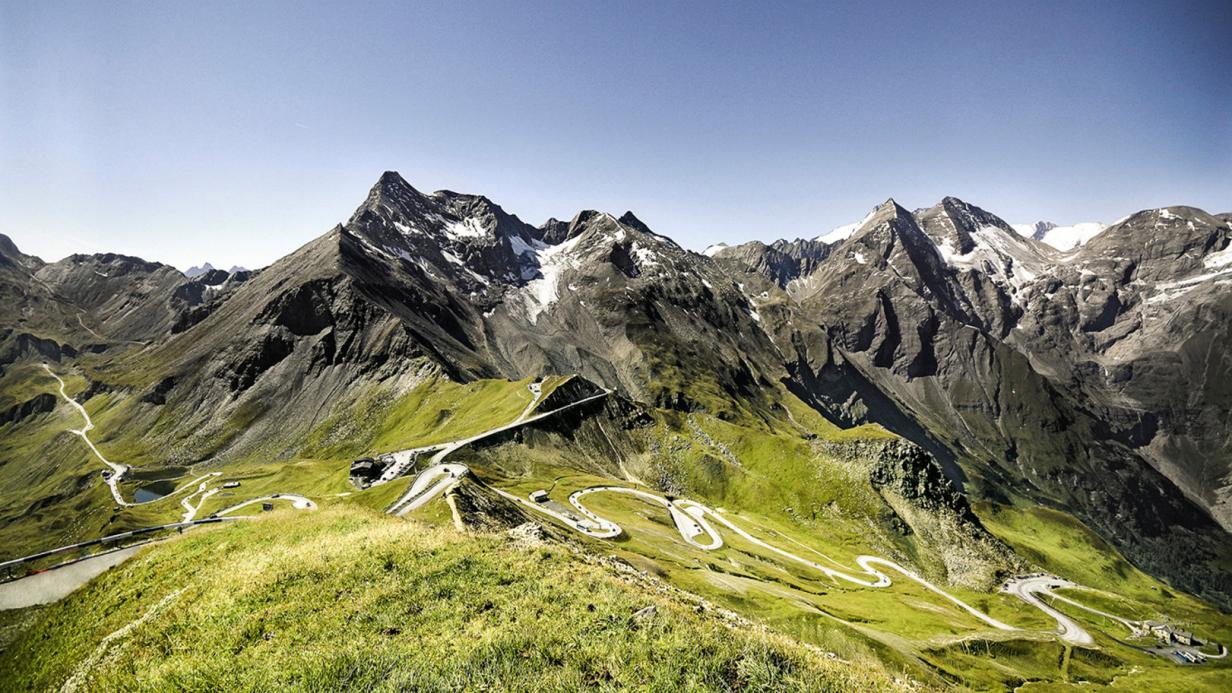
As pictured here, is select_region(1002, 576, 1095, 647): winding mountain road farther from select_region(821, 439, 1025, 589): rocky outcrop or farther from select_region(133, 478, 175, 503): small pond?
select_region(133, 478, 175, 503): small pond

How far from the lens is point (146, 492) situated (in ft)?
554

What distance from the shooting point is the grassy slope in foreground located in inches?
518

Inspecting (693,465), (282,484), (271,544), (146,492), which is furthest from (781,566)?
(146,492)

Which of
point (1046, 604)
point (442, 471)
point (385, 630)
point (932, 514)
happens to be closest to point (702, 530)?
point (442, 471)

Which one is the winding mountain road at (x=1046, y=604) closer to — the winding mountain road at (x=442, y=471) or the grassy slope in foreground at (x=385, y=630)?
the winding mountain road at (x=442, y=471)

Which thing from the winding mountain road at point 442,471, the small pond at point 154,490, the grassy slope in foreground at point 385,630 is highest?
the grassy slope in foreground at point 385,630

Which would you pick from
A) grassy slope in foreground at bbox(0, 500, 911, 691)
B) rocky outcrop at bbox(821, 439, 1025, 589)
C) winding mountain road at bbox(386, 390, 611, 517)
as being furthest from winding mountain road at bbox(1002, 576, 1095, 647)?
grassy slope in foreground at bbox(0, 500, 911, 691)

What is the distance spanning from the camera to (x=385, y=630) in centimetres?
1571

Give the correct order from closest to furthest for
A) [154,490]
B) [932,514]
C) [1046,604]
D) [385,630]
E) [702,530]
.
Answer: [385,630], [702,530], [1046,604], [932,514], [154,490]

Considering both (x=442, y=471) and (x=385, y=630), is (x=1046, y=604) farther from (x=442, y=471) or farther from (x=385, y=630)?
(x=385, y=630)

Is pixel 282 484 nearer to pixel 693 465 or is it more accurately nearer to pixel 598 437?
pixel 598 437

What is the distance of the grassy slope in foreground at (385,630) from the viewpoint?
13148 mm

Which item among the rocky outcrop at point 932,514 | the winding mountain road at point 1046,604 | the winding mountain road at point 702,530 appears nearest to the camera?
the winding mountain road at point 702,530

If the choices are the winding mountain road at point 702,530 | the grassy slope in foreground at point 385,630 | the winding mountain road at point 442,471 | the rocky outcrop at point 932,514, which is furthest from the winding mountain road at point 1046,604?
the grassy slope in foreground at point 385,630
